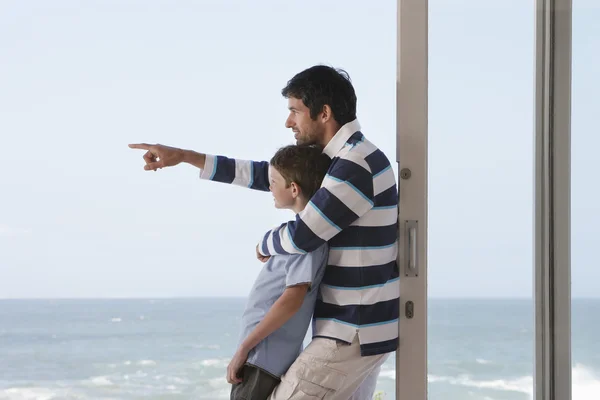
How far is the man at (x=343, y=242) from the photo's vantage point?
5.24 feet

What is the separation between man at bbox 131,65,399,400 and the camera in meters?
1.60

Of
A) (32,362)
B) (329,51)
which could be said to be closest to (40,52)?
(329,51)

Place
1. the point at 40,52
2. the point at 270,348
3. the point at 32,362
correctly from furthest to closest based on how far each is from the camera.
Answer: the point at 32,362 < the point at 40,52 < the point at 270,348

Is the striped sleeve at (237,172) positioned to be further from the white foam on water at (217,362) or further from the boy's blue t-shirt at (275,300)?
the white foam on water at (217,362)

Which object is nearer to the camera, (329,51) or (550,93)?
(550,93)

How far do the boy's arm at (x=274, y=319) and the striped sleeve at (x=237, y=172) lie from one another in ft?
1.28

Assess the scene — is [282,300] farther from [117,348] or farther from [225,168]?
[117,348]

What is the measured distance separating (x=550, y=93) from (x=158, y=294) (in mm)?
7759

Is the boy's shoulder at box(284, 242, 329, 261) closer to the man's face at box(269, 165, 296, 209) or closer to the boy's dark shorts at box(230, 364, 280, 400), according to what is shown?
the man's face at box(269, 165, 296, 209)

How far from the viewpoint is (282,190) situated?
1.69 m

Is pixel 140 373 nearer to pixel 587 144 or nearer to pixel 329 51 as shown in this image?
pixel 329 51

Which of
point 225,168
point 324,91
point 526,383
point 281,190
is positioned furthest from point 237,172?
point 526,383

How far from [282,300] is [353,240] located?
235mm

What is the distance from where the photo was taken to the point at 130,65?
6312 millimetres
